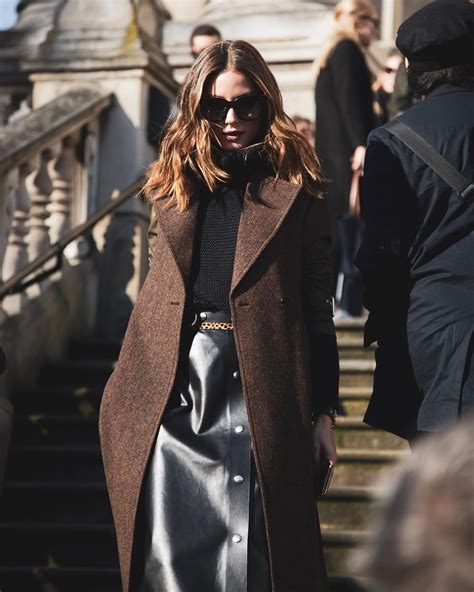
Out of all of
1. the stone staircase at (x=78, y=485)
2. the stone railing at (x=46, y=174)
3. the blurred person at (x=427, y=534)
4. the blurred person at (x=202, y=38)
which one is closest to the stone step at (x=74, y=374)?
the stone staircase at (x=78, y=485)

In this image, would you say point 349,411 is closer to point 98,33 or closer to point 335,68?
point 335,68

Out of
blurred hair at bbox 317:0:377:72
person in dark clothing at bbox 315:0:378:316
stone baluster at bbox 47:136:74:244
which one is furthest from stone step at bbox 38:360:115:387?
blurred hair at bbox 317:0:377:72

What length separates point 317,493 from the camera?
13.3 ft

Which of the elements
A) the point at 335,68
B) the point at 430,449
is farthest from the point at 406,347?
the point at 335,68

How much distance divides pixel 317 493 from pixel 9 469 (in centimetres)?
334

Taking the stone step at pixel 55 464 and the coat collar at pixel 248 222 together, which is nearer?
the coat collar at pixel 248 222

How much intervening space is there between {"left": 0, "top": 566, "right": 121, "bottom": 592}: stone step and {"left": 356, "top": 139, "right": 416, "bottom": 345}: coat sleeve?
2450mm

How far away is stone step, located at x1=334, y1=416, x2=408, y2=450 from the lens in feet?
22.4

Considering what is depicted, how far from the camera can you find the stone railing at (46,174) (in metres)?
8.05

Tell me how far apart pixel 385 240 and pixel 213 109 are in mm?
646

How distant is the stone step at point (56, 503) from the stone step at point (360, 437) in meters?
1.13

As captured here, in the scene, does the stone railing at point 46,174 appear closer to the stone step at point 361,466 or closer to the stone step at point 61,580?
the stone step at point 61,580

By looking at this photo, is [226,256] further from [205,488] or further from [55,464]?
[55,464]

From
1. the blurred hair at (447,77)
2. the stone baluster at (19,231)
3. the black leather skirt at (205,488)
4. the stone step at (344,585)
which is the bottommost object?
the stone step at (344,585)
